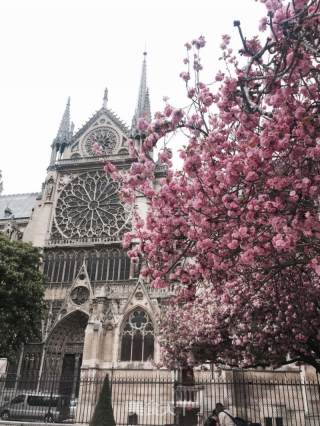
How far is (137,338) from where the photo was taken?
2389 cm

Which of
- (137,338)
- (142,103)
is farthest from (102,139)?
(137,338)

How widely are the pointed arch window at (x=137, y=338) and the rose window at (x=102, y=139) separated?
16.9 meters

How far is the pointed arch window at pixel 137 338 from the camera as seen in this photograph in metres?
23.4

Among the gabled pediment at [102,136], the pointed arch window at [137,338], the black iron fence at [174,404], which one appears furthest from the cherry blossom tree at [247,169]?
the gabled pediment at [102,136]

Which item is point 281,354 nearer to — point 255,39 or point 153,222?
point 153,222

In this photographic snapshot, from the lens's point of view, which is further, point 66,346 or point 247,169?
point 66,346

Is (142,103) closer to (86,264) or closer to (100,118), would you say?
(100,118)

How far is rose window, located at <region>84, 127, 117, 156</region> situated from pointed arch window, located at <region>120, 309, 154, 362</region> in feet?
55.4

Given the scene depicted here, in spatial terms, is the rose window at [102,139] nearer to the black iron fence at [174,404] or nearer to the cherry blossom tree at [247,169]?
the black iron fence at [174,404]

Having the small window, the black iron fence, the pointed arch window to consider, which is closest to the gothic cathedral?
the pointed arch window

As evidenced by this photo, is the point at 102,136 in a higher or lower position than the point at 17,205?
higher

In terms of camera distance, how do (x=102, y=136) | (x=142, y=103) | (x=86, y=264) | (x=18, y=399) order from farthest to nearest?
(x=142, y=103) → (x=102, y=136) → (x=86, y=264) → (x=18, y=399)

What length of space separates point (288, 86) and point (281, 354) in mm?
10599

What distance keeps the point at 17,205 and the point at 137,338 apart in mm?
24936
